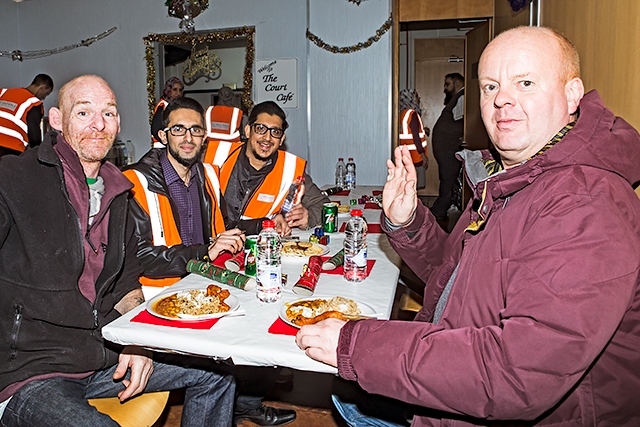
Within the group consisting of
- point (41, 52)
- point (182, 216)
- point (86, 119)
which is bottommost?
point (182, 216)

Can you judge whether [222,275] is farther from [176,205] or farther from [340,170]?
[340,170]

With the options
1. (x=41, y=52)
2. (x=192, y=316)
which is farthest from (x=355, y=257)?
(x=41, y=52)

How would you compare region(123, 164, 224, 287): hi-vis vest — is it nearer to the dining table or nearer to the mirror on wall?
the dining table

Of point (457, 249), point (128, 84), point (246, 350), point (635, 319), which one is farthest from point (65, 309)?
point (128, 84)

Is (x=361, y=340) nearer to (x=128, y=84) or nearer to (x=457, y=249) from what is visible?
(x=457, y=249)

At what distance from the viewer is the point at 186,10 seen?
629 cm

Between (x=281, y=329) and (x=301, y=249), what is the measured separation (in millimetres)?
866

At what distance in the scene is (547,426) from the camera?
1.05 meters

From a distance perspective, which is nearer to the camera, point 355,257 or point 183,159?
point 355,257

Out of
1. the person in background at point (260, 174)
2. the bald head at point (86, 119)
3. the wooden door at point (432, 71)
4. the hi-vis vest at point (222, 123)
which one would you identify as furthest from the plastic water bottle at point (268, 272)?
the wooden door at point (432, 71)

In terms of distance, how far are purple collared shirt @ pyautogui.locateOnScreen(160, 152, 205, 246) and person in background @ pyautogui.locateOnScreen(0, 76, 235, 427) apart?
0.58m

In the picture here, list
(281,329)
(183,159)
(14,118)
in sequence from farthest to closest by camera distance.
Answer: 1. (14,118)
2. (183,159)
3. (281,329)

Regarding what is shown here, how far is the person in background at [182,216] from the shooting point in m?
2.18

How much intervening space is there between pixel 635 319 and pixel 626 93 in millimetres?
1008
